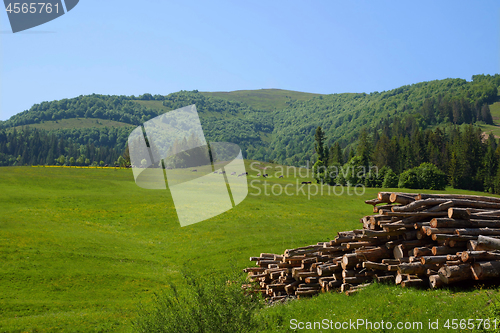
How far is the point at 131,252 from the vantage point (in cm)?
3047

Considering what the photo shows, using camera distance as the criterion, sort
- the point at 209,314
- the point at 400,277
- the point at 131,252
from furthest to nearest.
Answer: the point at 131,252 < the point at 400,277 < the point at 209,314

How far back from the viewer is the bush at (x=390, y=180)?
105438 millimetres

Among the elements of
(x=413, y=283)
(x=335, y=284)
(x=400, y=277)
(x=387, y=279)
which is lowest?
(x=335, y=284)

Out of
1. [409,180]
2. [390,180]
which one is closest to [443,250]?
[390,180]

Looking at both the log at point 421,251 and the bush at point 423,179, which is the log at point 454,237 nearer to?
the log at point 421,251

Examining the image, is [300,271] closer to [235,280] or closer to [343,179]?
[235,280]

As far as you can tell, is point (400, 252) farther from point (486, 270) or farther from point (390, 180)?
point (390, 180)

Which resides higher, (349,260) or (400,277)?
(349,260)

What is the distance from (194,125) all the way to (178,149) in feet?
→ 9.00

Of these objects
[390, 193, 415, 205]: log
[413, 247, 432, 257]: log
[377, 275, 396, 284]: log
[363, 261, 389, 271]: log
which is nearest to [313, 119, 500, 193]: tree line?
[390, 193, 415, 205]: log

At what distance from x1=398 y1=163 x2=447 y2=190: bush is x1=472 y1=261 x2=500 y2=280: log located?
332ft

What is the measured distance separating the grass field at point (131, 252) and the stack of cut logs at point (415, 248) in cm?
72

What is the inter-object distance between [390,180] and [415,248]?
10042 centimetres

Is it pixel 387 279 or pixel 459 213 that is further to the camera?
pixel 387 279
